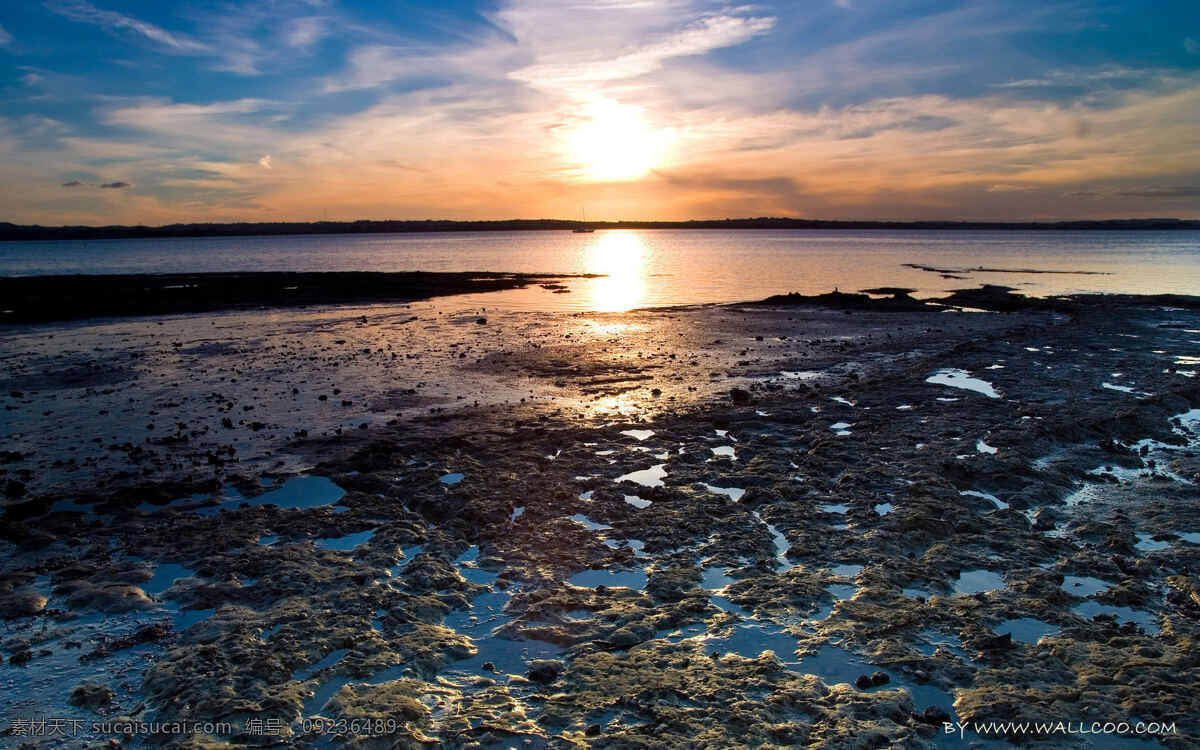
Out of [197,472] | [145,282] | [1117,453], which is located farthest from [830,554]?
[145,282]

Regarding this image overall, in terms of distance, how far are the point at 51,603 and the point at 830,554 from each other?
8933mm

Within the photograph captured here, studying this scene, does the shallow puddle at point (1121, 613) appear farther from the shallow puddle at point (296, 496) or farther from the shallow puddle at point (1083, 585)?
the shallow puddle at point (296, 496)

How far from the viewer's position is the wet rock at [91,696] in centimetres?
559

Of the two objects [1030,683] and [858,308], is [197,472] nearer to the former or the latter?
[1030,683]

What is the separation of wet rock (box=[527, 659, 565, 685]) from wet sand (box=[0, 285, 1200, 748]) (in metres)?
0.02

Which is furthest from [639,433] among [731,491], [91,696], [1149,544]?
[91,696]

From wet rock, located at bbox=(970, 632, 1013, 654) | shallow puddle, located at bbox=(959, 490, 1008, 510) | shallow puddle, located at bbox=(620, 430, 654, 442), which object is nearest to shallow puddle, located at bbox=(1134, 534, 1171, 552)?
shallow puddle, located at bbox=(959, 490, 1008, 510)

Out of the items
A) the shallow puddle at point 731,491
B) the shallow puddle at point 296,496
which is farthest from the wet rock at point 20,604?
the shallow puddle at point 731,491

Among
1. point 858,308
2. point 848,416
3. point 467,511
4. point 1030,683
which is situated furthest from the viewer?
point 858,308

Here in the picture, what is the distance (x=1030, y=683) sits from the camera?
226 inches

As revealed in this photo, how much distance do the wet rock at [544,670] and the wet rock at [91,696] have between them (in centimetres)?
357

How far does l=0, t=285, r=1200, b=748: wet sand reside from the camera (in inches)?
220

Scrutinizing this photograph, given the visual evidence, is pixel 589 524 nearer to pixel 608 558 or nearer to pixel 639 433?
pixel 608 558

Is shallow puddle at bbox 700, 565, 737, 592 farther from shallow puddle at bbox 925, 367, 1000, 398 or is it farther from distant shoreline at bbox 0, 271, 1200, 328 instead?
distant shoreline at bbox 0, 271, 1200, 328
